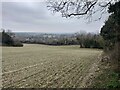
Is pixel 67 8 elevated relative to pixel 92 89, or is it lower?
elevated

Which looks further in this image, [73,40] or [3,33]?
[73,40]

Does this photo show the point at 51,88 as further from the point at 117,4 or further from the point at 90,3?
the point at 117,4

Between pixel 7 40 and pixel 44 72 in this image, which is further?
pixel 7 40

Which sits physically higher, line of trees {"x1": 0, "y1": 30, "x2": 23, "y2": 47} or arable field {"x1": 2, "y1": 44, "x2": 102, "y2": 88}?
line of trees {"x1": 0, "y1": 30, "x2": 23, "y2": 47}

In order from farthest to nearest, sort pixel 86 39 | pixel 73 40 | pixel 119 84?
pixel 73 40 < pixel 86 39 < pixel 119 84

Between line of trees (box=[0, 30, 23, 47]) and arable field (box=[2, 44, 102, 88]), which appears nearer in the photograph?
arable field (box=[2, 44, 102, 88])

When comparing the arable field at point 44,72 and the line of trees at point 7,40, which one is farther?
the line of trees at point 7,40

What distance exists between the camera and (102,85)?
10.2m

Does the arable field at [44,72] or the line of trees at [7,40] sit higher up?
the line of trees at [7,40]

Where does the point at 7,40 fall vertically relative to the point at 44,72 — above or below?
above

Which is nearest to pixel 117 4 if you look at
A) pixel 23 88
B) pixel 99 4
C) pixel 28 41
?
pixel 99 4

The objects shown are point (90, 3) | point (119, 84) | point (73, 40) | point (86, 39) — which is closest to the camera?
point (119, 84)

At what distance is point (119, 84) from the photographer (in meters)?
9.64

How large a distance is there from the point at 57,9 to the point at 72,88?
156 inches
